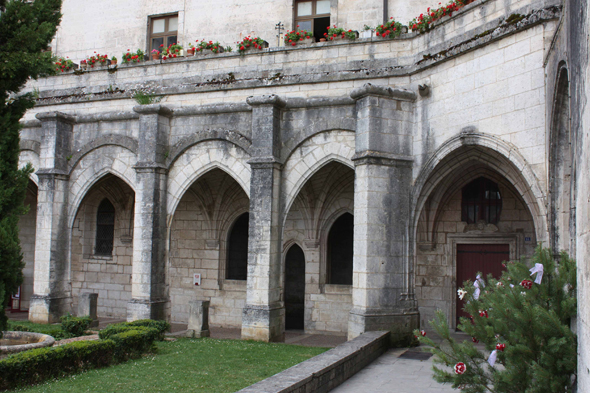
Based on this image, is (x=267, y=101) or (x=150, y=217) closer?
(x=267, y=101)

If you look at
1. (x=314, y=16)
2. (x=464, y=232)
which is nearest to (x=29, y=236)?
(x=314, y=16)

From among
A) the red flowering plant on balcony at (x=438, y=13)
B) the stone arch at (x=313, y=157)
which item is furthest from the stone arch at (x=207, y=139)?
the red flowering plant on balcony at (x=438, y=13)

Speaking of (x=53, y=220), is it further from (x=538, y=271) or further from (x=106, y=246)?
(x=538, y=271)

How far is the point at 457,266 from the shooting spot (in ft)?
37.9

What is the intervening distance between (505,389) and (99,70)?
12792mm

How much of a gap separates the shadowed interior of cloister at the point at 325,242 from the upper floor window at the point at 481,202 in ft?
8.95

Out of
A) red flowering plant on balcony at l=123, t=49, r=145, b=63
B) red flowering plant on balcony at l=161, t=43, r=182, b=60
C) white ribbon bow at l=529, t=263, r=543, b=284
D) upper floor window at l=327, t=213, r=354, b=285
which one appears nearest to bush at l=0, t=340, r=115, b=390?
white ribbon bow at l=529, t=263, r=543, b=284

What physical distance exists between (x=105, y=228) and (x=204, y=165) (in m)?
5.16

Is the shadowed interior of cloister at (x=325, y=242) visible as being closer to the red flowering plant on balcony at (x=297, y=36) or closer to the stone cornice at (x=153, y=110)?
the red flowering plant on balcony at (x=297, y=36)

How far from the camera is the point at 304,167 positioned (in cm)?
1117

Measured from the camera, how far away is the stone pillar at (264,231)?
10.8 m

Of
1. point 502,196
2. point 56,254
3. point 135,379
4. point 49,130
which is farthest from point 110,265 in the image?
point 502,196

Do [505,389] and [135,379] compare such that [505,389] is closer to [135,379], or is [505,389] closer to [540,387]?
[540,387]

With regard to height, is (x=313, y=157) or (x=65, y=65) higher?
(x=65, y=65)
